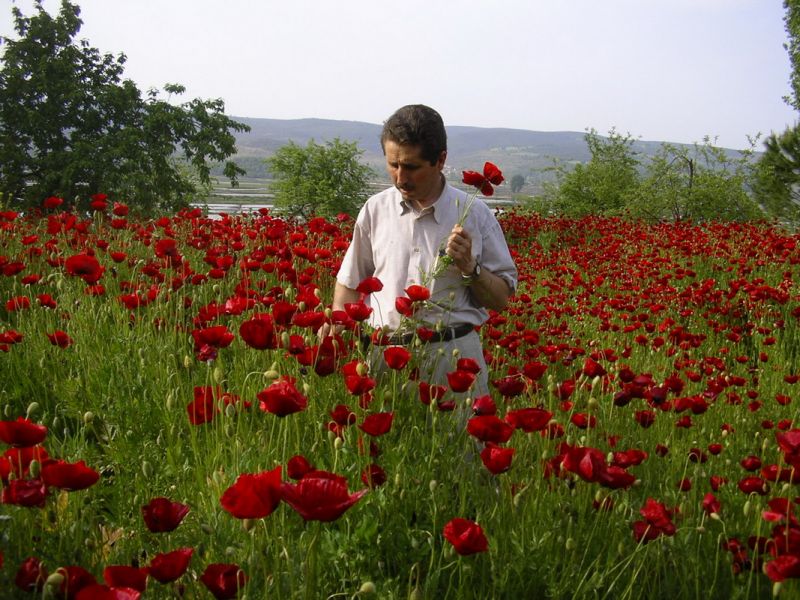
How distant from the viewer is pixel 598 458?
1.56 m

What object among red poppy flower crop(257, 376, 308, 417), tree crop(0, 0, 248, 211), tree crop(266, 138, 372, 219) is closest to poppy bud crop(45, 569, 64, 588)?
red poppy flower crop(257, 376, 308, 417)

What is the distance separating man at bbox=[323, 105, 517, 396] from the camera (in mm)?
2484

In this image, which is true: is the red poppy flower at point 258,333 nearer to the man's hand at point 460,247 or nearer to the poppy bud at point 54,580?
the man's hand at point 460,247

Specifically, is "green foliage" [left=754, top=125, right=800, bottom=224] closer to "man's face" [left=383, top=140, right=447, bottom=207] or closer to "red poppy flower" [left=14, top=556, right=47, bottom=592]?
"man's face" [left=383, top=140, right=447, bottom=207]

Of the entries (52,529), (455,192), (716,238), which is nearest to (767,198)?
(716,238)

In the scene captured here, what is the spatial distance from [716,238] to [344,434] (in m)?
8.01

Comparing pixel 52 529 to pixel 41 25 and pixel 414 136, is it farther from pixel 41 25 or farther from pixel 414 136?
pixel 41 25

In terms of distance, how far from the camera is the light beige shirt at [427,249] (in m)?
2.63

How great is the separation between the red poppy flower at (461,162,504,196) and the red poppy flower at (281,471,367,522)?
1.56 metres

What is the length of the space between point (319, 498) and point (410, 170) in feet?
5.28

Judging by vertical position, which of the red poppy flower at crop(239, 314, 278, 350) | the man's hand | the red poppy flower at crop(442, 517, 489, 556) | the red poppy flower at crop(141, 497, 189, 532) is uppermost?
the man's hand

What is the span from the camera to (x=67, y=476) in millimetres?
1214

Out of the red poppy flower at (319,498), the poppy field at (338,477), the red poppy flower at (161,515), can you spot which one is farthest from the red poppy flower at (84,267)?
the red poppy flower at (319,498)

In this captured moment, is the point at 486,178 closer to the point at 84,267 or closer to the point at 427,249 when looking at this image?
the point at 427,249
